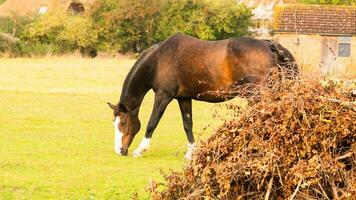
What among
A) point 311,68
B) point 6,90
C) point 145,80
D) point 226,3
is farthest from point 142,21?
point 311,68

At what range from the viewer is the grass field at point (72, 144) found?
12.4 m

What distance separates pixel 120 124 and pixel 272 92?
804 centimetres

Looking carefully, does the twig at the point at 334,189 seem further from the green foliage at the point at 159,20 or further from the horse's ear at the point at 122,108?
the green foliage at the point at 159,20

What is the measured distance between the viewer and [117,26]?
197ft

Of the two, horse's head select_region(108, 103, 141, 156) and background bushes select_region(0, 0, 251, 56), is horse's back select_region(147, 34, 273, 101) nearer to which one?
horse's head select_region(108, 103, 141, 156)

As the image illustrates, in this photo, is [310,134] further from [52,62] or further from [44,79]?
[52,62]

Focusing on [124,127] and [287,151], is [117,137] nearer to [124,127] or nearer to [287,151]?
[124,127]

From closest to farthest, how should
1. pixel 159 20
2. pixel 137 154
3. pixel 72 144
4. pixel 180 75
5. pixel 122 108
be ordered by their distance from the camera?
pixel 180 75 → pixel 122 108 → pixel 137 154 → pixel 72 144 → pixel 159 20

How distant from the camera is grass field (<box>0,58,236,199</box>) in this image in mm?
12391

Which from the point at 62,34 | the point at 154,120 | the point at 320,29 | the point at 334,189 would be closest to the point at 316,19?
the point at 320,29

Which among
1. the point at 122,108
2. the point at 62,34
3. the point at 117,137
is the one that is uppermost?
the point at 122,108

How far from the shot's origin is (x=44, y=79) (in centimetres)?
3800

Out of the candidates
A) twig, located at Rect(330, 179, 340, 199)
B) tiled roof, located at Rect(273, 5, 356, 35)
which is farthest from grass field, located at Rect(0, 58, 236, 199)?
tiled roof, located at Rect(273, 5, 356, 35)

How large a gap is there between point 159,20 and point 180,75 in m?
46.4
